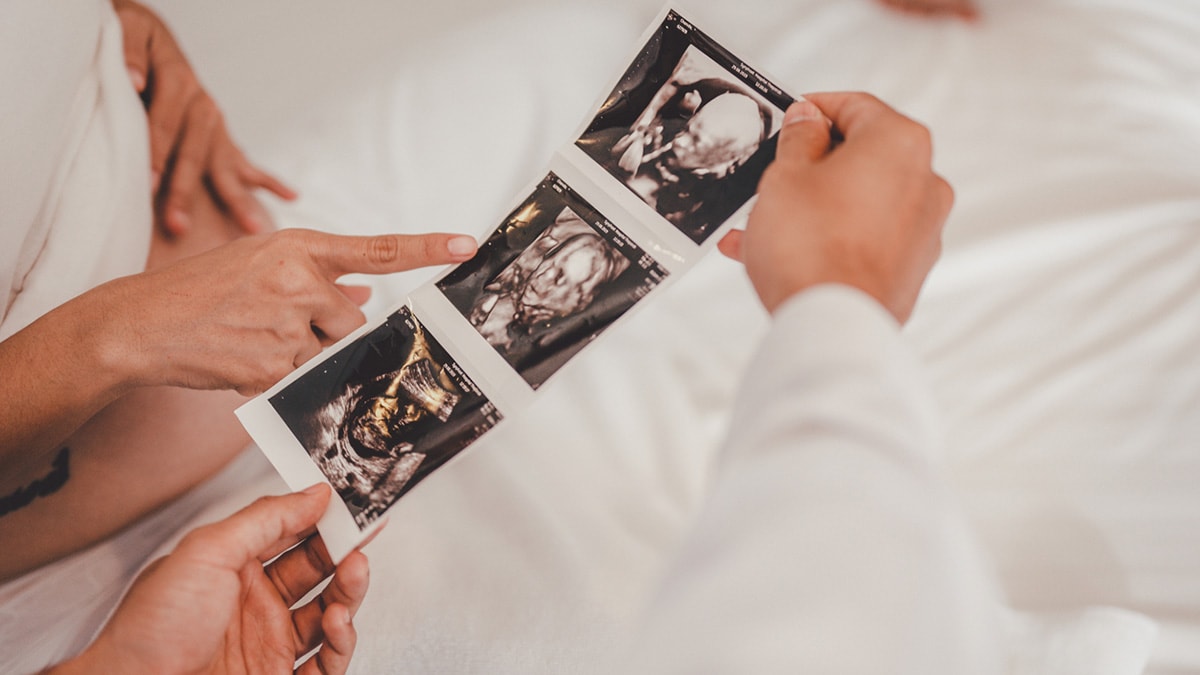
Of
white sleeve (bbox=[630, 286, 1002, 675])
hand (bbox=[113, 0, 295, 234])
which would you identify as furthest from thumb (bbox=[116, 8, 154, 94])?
white sleeve (bbox=[630, 286, 1002, 675])

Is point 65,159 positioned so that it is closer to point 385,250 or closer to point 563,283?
point 385,250

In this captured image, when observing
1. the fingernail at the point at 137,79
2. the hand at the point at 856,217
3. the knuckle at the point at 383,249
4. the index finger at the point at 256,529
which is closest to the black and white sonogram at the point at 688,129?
the hand at the point at 856,217

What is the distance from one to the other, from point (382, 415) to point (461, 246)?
0.19 metres

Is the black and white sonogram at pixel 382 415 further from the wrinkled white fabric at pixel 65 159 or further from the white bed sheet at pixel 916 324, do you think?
the wrinkled white fabric at pixel 65 159

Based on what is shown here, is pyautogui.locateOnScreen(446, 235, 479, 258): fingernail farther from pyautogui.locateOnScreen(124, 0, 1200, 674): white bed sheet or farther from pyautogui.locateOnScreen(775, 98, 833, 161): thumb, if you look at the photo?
pyautogui.locateOnScreen(775, 98, 833, 161): thumb

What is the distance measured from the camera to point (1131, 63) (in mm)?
1085

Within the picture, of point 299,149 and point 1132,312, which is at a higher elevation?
point 299,149

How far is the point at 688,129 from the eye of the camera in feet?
2.57

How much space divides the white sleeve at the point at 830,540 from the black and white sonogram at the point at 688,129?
316 mm

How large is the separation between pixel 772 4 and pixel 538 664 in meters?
1.02

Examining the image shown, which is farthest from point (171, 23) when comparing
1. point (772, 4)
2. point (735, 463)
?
point (735, 463)

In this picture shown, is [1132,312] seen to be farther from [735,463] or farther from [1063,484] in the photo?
[735,463]

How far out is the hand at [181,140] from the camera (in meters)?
1.01

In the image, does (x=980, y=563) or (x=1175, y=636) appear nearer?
(x=980, y=563)
